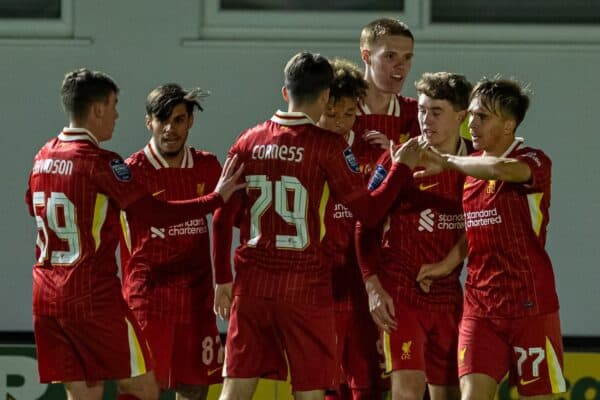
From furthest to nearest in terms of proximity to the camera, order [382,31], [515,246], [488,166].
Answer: [382,31], [515,246], [488,166]


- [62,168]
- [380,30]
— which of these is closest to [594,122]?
[380,30]

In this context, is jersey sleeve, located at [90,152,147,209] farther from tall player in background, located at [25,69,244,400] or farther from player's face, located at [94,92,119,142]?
player's face, located at [94,92,119,142]

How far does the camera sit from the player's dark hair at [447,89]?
661 cm

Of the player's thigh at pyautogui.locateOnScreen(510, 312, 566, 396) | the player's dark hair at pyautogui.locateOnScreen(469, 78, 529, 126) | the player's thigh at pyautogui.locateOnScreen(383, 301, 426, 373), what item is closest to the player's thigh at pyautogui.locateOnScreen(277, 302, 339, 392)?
the player's thigh at pyautogui.locateOnScreen(383, 301, 426, 373)

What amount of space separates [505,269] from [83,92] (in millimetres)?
1904

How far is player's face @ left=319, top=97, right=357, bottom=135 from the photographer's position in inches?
261

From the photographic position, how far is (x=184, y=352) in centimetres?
697

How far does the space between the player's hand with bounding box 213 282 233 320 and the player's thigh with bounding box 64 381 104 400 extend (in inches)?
23.5

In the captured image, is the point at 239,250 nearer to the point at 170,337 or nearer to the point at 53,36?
the point at 170,337

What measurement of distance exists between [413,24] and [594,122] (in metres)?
1.12

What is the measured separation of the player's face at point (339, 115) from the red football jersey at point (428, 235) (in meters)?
0.24

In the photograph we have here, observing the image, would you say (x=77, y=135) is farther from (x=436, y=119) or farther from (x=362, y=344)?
(x=362, y=344)

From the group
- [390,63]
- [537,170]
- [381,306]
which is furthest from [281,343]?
[390,63]

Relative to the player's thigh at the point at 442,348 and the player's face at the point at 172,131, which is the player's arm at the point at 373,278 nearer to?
the player's thigh at the point at 442,348
